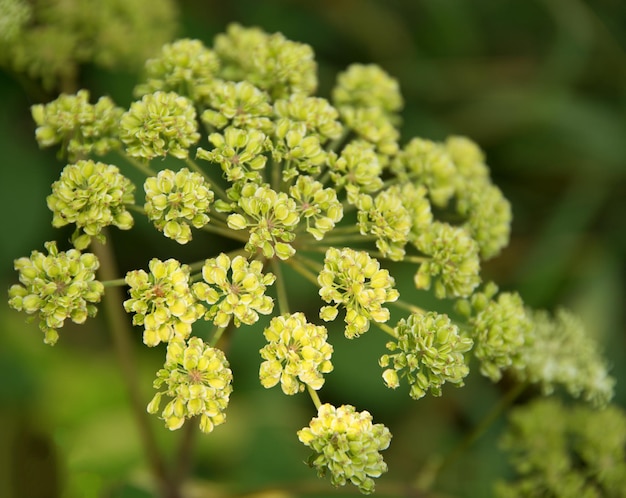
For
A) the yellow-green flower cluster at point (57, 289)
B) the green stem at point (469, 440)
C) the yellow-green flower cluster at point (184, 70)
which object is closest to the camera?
the yellow-green flower cluster at point (57, 289)

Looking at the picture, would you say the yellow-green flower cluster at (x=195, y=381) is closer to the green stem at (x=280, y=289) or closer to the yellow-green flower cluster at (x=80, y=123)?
the green stem at (x=280, y=289)

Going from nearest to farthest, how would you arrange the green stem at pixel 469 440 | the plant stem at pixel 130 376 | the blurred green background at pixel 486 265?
the green stem at pixel 469 440 → the plant stem at pixel 130 376 → the blurred green background at pixel 486 265

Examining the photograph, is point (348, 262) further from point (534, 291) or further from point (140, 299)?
point (534, 291)

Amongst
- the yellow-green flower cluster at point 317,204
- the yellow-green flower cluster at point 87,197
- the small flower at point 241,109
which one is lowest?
the yellow-green flower cluster at point 87,197

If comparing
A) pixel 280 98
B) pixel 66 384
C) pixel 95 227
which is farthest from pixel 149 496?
pixel 280 98

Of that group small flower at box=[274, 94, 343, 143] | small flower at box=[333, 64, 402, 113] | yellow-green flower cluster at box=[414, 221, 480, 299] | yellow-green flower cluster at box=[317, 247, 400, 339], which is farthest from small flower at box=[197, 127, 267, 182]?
small flower at box=[333, 64, 402, 113]

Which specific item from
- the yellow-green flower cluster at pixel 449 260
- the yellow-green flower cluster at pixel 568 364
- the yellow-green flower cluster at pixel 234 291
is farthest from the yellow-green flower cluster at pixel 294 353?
the yellow-green flower cluster at pixel 568 364

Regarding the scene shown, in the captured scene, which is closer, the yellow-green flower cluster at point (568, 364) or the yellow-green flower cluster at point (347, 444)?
the yellow-green flower cluster at point (347, 444)
